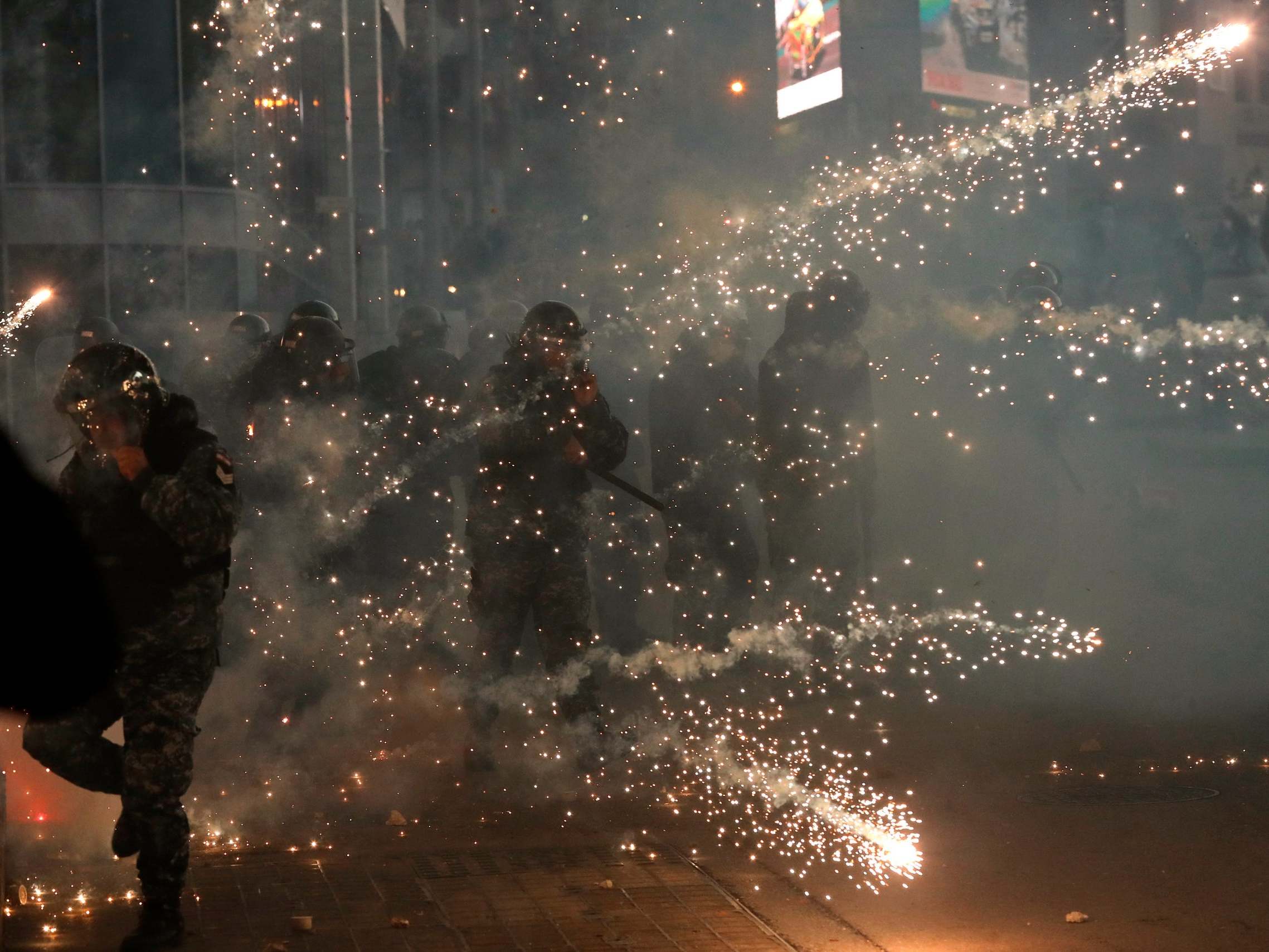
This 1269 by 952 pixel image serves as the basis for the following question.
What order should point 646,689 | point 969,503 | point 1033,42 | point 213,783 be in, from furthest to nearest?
point 1033,42
point 969,503
point 646,689
point 213,783

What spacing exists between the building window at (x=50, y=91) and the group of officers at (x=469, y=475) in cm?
799

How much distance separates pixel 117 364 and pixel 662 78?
21.8 metres

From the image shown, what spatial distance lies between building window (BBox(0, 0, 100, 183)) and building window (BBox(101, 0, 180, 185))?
7.1 inches

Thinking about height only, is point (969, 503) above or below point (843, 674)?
above

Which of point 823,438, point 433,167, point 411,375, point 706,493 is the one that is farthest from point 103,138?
point 433,167

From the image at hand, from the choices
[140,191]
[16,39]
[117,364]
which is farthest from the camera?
[140,191]

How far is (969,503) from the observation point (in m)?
9.73

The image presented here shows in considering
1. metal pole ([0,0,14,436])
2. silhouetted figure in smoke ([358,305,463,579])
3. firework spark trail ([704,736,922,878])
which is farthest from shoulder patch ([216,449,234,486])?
metal pole ([0,0,14,436])

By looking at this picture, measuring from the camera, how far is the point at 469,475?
7.98 metres

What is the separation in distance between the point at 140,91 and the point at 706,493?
10859mm

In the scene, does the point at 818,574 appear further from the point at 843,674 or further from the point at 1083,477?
the point at 1083,477

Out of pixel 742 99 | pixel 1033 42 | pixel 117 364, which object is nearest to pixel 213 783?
pixel 117 364

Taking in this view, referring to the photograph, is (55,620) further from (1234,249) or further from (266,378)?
(1234,249)

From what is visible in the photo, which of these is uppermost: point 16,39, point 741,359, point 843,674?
point 16,39
